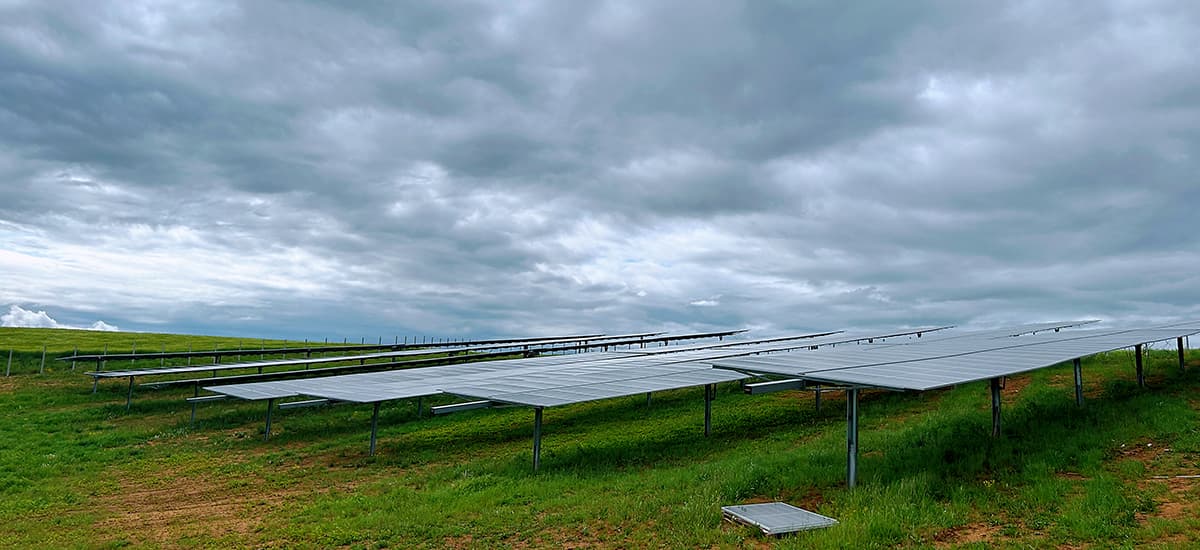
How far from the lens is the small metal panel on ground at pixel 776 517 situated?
32.6 ft

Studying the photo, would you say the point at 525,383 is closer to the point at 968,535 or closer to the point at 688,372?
the point at 688,372

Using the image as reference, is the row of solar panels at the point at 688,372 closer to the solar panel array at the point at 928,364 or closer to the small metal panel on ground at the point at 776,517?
the solar panel array at the point at 928,364

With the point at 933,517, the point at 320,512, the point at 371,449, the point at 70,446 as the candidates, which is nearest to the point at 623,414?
the point at 371,449

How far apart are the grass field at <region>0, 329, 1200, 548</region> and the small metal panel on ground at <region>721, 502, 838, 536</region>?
7.3 inches

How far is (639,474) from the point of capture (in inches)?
590

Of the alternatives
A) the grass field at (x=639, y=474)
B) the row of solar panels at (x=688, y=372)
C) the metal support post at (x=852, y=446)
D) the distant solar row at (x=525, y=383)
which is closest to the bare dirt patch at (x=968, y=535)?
the grass field at (x=639, y=474)

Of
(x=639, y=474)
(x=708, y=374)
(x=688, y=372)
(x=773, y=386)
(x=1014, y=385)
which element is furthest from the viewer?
(x=1014, y=385)

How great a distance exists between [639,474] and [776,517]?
4.93 meters

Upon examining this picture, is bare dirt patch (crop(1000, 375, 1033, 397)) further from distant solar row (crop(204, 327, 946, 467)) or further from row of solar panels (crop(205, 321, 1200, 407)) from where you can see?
distant solar row (crop(204, 327, 946, 467))

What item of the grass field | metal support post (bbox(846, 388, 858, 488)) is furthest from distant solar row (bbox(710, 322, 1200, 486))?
the grass field

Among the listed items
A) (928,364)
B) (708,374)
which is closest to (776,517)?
(928,364)

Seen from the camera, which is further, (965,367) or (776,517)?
(965,367)

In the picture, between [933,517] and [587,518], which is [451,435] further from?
[933,517]

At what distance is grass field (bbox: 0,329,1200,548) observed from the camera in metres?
10.5
